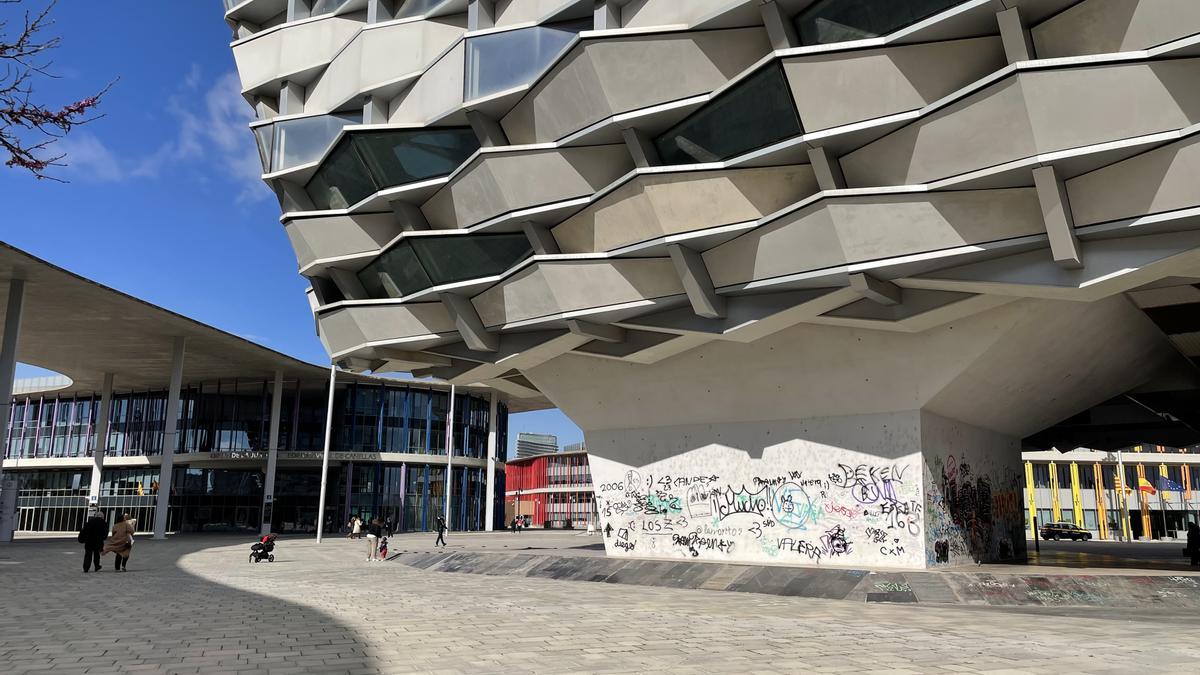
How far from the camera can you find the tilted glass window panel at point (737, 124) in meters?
15.3

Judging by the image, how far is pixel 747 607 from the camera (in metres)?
15.8

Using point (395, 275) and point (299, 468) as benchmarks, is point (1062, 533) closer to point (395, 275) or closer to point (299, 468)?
point (395, 275)

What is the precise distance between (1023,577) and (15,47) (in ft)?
60.9

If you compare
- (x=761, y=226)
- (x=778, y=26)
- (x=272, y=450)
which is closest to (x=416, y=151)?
(x=761, y=226)

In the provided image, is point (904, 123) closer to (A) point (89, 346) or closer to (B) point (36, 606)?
(B) point (36, 606)

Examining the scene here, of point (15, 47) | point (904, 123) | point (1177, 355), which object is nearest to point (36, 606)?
point (15, 47)

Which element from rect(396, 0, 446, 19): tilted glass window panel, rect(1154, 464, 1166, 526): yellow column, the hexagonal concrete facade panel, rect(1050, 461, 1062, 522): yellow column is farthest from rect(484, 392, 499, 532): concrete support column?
rect(1154, 464, 1166, 526): yellow column

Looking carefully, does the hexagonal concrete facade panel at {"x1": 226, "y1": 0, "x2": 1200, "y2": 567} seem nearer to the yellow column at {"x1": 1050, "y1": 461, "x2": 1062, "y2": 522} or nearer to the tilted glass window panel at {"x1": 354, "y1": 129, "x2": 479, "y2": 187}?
the tilted glass window panel at {"x1": 354, "y1": 129, "x2": 479, "y2": 187}

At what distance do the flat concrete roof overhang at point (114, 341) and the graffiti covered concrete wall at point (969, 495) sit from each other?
3367 cm

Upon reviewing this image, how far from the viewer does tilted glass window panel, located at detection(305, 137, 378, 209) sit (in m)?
21.7

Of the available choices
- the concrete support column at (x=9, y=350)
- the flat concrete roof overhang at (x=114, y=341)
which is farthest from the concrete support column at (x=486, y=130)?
the concrete support column at (x=9, y=350)

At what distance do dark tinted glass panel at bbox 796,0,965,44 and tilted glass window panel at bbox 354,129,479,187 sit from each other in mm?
8868

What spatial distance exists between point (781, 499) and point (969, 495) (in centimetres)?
508

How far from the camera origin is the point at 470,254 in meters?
21.2
